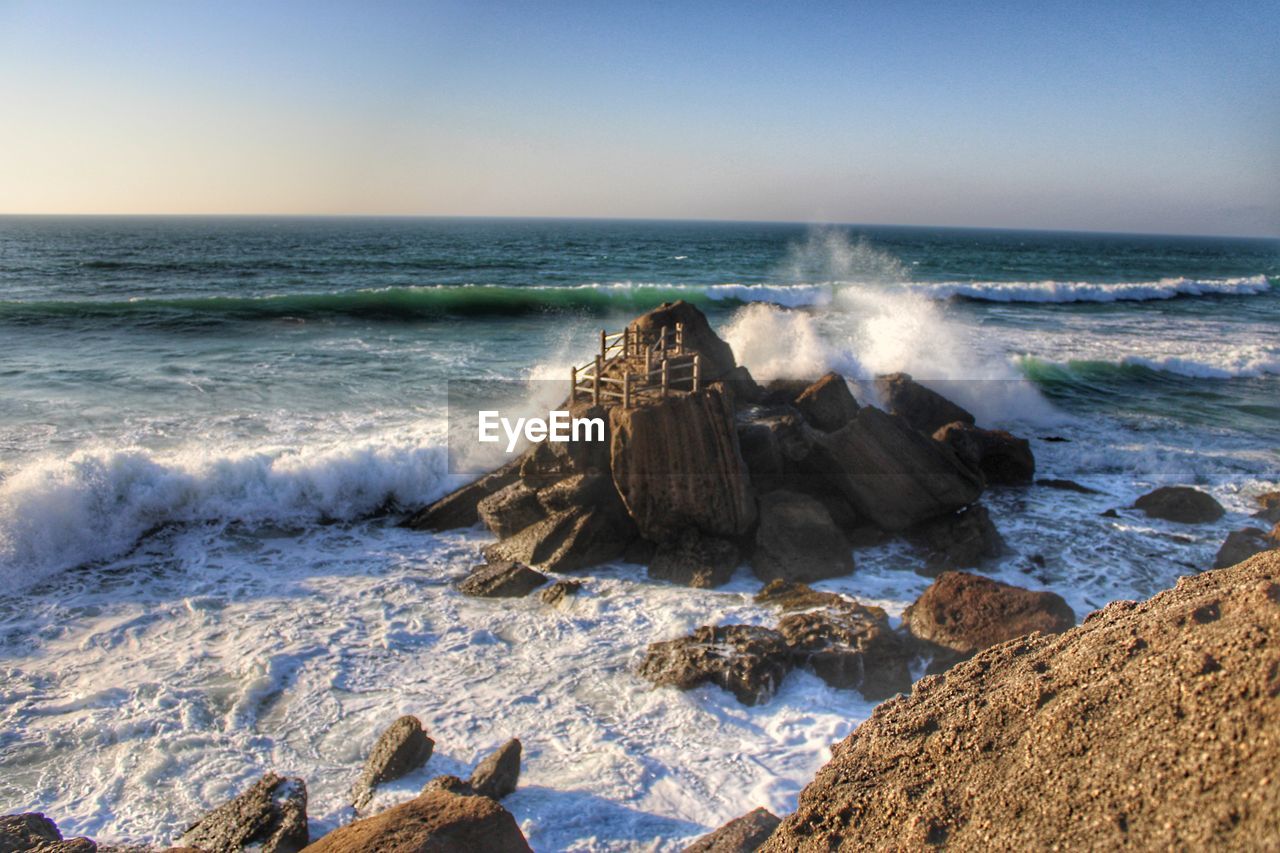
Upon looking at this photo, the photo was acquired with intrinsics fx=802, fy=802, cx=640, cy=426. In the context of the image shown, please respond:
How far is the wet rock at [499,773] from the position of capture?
300 inches

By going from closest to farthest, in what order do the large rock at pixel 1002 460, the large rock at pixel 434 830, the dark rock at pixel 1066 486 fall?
1. the large rock at pixel 434 830
2. the dark rock at pixel 1066 486
3. the large rock at pixel 1002 460

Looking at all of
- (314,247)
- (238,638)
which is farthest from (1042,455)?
(314,247)

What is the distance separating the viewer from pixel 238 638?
Result: 10.7 metres

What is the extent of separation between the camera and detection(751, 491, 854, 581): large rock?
12.4 meters

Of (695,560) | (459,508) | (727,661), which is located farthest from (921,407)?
(727,661)

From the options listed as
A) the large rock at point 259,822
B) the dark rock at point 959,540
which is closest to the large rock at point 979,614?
the dark rock at point 959,540

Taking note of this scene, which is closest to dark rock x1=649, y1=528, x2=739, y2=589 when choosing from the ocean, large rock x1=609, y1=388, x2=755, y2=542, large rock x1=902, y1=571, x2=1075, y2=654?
large rock x1=609, y1=388, x2=755, y2=542

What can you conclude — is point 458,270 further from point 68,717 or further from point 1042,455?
point 68,717

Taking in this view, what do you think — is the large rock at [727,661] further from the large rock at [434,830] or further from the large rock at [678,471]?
the large rock at [434,830]

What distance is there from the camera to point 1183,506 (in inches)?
583

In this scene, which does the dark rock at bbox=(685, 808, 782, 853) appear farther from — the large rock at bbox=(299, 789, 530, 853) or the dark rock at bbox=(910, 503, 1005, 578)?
the dark rock at bbox=(910, 503, 1005, 578)

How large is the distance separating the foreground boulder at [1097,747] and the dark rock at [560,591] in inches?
286

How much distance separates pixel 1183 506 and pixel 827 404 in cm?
668

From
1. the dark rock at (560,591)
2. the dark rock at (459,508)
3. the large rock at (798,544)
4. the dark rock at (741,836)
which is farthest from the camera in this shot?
the dark rock at (459,508)
